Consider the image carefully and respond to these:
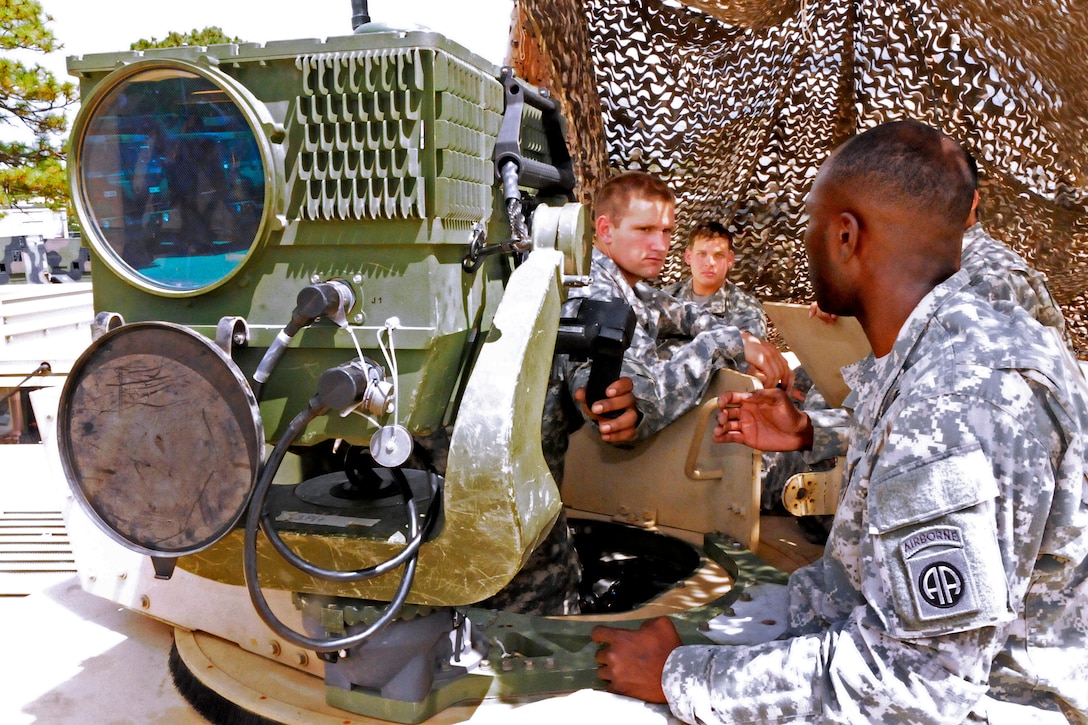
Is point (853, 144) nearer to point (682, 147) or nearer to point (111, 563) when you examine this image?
point (111, 563)

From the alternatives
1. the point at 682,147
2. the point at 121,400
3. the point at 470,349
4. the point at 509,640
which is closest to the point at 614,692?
the point at 509,640

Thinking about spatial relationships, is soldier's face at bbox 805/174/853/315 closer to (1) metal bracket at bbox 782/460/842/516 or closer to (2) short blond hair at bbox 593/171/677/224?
(1) metal bracket at bbox 782/460/842/516

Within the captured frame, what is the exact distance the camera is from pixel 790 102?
4715mm

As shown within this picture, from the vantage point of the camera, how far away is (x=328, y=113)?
147cm

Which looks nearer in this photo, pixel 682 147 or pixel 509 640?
pixel 509 640

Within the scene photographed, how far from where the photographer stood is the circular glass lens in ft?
4.94

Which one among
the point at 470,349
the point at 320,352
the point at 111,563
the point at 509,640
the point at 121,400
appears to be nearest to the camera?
the point at 121,400

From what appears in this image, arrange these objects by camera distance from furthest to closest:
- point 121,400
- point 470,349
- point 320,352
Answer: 1. point 470,349
2. point 320,352
3. point 121,400

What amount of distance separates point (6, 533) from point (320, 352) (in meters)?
1.98

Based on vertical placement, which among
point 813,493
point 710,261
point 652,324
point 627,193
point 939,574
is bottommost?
point 813,493

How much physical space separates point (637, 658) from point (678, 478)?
117cm

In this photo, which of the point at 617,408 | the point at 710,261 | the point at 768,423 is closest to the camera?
the point at 768,423

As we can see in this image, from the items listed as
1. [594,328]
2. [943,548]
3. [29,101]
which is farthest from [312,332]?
[29,101]

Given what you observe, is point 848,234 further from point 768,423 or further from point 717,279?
point 717,279
